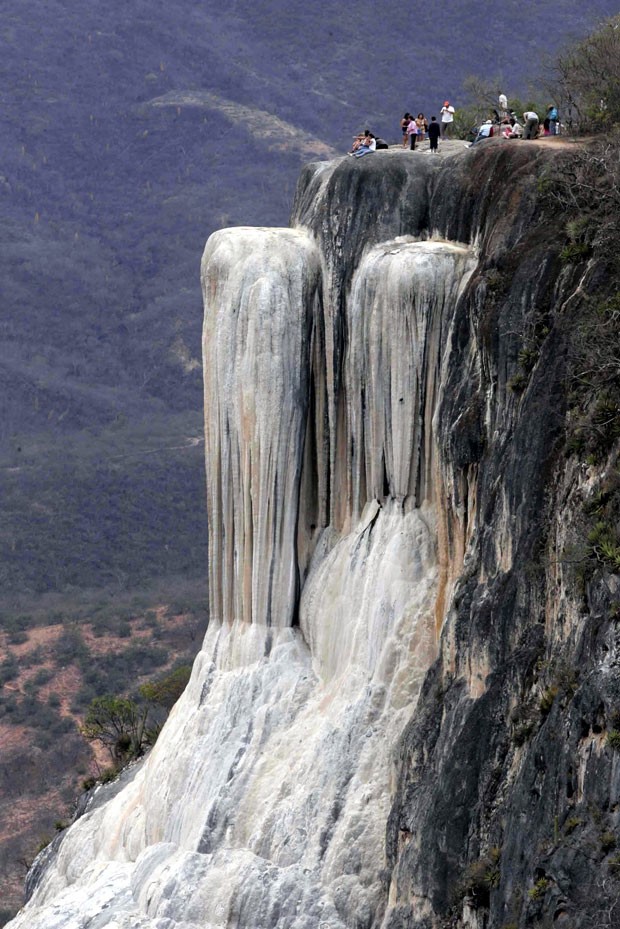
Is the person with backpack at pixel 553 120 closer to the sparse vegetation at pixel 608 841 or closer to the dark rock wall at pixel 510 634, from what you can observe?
the dark rock wall at pixel 510 634

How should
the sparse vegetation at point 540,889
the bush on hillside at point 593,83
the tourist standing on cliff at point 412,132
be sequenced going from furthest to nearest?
the tourist standing on cliff at point 412,132
the bush on hillside at point 593,83
the sparse vegetation at point 540,889

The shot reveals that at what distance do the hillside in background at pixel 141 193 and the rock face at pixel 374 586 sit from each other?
167 ft

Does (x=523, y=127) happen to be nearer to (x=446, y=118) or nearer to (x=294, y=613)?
(x=446, y=118)

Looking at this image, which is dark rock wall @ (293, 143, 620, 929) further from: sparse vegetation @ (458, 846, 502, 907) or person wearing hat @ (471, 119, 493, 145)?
person wearing hat @ (471, 119, 493, 145)

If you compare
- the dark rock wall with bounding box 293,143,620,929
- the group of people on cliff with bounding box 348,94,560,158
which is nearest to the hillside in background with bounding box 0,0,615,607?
the group of people on cliff with bounding box 348,94,560,158

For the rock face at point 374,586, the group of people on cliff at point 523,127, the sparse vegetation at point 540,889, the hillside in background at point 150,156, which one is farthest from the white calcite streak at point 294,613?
the hillside in background at point 150,156

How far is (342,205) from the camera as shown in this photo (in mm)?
23625

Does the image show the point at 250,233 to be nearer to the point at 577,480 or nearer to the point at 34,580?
the point at 577,480

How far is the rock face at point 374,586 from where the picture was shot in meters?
18.2

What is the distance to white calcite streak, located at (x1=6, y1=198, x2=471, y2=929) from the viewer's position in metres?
21.5

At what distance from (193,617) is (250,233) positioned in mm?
47368

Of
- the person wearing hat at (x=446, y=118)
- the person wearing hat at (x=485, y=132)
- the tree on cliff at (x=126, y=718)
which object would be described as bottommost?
the tree on cliff at (x=126, y=718)

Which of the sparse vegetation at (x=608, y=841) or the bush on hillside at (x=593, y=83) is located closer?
the sparse vegetation at (x=608, y=841)

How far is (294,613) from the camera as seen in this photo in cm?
2394
